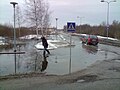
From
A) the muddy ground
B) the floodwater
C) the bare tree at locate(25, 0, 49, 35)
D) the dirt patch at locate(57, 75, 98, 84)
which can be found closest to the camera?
the muddy ground

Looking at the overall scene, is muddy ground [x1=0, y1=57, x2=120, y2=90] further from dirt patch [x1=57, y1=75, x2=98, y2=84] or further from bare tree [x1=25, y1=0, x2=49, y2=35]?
bare tree [x1=25, y1=0, x2=49, y2=35]

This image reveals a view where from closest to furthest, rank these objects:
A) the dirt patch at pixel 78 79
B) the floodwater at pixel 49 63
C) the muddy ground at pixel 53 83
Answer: the muddy ground at pixel 53 83, the dirt patch at pixel 78 79, the floodwater at pixel 49 63

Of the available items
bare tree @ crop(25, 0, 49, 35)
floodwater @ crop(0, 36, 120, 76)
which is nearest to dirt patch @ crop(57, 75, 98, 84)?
floodwater @ crop(0, 36, 120, 76)

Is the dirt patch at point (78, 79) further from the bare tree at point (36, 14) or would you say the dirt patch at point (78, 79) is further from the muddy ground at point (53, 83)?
the bare tree at point (36, 14)

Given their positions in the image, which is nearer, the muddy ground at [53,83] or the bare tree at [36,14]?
the muddy ground at [53,83]

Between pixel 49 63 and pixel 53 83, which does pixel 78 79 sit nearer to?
pixel 53 83

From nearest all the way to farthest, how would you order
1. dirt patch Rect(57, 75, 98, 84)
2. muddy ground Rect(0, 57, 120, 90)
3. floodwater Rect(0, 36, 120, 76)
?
muddy ground Rect(0, 57, 120, 90), dirt patch Rect(57, 75, 98, 84), floodwater Rect(0, 36, 120, 76)

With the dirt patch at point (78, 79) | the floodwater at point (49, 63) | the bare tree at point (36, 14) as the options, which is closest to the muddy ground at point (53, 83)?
the dirt patch at point (78, 79)

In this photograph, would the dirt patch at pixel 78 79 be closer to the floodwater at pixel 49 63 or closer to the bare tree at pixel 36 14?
the floodwater at pixel 49 63

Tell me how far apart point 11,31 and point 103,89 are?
49.1 metres

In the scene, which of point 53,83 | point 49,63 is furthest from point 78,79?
point 49,63

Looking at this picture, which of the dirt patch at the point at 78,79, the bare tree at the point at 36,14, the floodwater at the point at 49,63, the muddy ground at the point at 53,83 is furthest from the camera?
the bare tree at the point at 36,14

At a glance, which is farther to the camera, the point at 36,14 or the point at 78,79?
the point at 36,14

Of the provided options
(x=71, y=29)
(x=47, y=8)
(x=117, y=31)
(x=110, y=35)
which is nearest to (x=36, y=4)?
(x=47, y=8)
